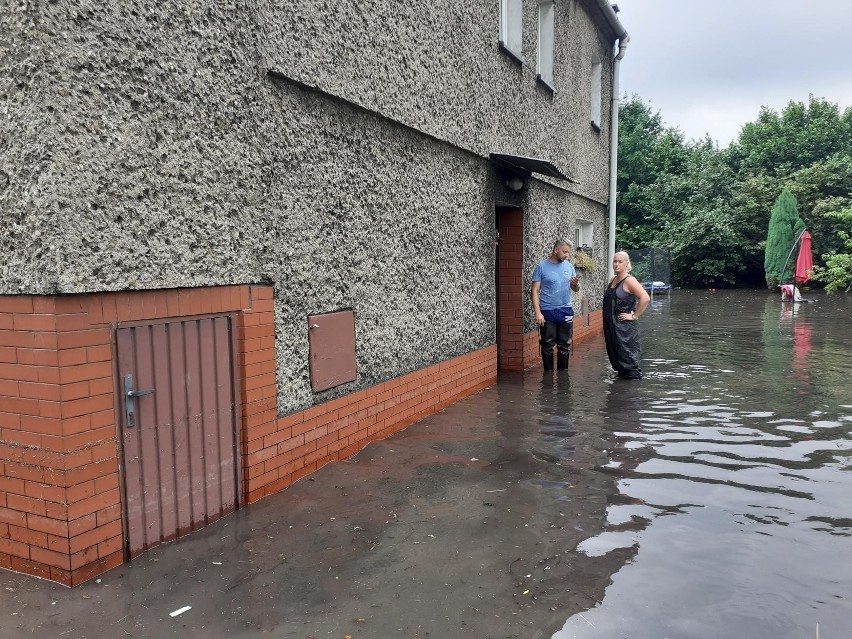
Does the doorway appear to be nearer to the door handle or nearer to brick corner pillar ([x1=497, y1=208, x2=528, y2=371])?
brick corner pillar ([x1=497, y1=208, x2=528, y2=371])

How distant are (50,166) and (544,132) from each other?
787cm

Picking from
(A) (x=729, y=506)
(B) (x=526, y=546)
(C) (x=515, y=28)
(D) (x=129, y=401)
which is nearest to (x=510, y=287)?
(C) (x=515, y=28)

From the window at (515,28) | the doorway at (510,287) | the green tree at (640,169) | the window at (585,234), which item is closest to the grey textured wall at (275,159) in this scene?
the window at (515,28)

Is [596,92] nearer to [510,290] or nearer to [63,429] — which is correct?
[510,290]

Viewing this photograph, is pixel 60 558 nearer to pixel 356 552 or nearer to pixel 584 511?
pixel 356 552

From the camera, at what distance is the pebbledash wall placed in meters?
2.92

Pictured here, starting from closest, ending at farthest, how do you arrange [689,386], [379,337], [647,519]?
[647,519], [379,337], [689,386]

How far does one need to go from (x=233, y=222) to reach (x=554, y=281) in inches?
206

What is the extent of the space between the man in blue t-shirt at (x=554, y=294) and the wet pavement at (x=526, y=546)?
2.31m

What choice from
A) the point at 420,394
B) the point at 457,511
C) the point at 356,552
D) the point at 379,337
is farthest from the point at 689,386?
the point at 356,552

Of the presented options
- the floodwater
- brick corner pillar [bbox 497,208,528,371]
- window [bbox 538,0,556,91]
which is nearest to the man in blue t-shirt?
brick corner pillar [bbox 497,208,528,371]

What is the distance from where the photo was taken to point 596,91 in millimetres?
13398

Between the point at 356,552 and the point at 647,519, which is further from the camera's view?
the point at 647,519

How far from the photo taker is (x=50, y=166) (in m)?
→ 2.83
